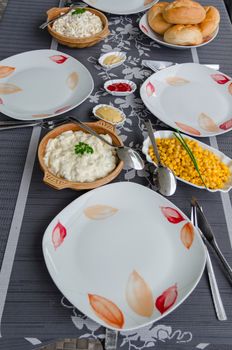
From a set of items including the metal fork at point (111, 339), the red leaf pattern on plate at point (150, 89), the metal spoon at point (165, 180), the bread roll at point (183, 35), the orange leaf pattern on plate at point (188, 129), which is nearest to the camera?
the metal fork at point (111, 339)

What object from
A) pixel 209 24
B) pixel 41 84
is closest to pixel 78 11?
pixel 41 84

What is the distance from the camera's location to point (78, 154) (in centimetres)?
91

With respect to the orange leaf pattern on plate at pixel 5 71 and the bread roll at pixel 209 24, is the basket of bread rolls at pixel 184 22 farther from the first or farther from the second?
the orange leaf pattern on plate at pixel 5 71

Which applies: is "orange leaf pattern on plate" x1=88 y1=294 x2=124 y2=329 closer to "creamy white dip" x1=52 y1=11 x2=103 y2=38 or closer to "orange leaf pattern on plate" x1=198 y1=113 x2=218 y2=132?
"orange leaf pattern on plate" x1=198 y1=113 x2=218 y2=132

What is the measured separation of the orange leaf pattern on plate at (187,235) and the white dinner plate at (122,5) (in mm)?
922

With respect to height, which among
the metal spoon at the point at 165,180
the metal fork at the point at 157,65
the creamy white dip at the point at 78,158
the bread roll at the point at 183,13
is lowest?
the metal spoon at the point at 165,180

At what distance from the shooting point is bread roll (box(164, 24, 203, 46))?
1246 mm

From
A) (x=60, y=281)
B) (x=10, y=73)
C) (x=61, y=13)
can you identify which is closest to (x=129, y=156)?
(x=60, y=281)

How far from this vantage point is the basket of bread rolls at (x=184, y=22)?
4.04 ft

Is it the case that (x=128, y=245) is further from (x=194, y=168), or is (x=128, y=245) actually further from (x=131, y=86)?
(x=131, y=86)

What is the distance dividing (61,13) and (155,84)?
0.44 meters

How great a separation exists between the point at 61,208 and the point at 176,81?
0.58 m

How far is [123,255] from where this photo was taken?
787 mm

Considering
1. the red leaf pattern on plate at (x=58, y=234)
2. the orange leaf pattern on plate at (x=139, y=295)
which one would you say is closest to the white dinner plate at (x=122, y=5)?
the red leaf pattern on plate at (x=58, y=234)
